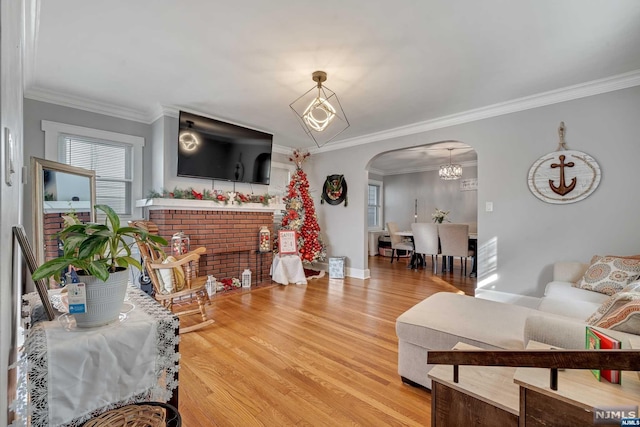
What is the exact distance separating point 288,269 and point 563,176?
374cm

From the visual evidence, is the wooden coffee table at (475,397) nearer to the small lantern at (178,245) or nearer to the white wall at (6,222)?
the white wall at (6,222)

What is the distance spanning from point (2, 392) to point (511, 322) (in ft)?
7.29

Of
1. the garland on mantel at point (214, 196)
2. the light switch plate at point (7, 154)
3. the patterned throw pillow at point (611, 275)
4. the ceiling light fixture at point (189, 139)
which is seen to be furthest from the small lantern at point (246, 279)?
the patterned throw pillow at point (611, 275)

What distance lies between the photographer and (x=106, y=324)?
1.06 m

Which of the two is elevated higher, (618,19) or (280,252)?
(618,19)

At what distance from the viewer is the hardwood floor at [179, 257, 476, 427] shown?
158 cm

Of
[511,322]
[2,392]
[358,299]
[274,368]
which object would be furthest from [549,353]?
[358,299]

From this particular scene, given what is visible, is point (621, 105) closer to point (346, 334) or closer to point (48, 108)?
point (346, 334)

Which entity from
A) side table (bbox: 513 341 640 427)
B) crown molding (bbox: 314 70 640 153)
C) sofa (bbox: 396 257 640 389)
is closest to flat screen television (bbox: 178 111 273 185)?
crown molding (bbox: 314 70 640 153)

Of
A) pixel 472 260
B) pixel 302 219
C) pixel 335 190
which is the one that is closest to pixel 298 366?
pixel 302 219

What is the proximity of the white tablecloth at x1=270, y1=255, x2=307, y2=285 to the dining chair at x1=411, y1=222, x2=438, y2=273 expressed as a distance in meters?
2.44

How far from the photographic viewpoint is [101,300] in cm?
103

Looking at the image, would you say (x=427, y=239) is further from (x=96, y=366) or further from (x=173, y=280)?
(x=96, y=366)

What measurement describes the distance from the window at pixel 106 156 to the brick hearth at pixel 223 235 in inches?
17.9
